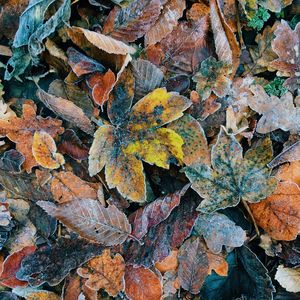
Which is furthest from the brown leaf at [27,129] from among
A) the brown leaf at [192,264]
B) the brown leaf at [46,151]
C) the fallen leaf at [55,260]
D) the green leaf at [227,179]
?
the brown leaf at [192,264]

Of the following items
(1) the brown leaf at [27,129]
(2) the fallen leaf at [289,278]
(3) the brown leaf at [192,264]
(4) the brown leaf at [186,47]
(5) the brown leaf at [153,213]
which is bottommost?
(2) the fallen leaf at [289,278]

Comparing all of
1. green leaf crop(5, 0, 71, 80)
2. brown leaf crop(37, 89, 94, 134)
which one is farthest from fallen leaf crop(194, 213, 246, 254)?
green leaf crop(5, 0, 71, 80)

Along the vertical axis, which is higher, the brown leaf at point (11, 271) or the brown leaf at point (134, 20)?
the brown leaf at point (134, 20)

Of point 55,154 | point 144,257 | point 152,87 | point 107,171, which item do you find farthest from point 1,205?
point 152,87

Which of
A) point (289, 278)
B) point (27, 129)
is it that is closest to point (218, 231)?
point (289, 278)

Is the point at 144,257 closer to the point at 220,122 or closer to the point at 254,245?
the point at 254,245

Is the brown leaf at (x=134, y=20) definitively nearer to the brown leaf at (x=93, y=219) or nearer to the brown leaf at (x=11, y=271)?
the brown leaf at (x=93, y=219)
